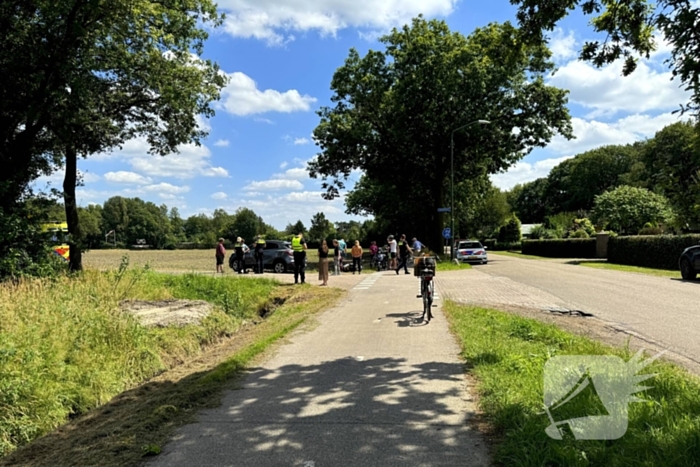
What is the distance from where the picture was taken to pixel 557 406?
4336mm

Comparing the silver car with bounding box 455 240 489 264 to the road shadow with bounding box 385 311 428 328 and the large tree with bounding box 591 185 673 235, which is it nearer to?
the large tree with bounding box 591 185 673 235

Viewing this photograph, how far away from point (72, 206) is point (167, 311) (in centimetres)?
991

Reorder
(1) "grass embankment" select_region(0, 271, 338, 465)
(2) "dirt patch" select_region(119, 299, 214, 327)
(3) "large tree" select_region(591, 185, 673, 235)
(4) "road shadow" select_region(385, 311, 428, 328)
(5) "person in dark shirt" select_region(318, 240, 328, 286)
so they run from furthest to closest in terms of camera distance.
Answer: (3) "large tree" select_region(591, 185, 673, 235) → (5) "person in dark shirt" select_region(318, 240, 328, 286) → (2) "dirt patch" select_region(119, 299, 214, 327) → (4) "road shadow" select_region(385, 311, 428, 328) → (1) "grass embankment" select_region(0, 271, 338, 465)

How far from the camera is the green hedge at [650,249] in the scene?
24.6 m

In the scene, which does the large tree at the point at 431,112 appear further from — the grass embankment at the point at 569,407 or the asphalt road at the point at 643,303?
the grass embankment at the point at 569,407

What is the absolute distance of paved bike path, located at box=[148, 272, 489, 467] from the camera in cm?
375

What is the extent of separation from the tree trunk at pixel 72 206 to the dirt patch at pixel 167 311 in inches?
287

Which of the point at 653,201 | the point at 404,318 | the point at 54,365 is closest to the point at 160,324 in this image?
the point at 54,365

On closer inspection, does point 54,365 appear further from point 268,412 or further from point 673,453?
point 673,453

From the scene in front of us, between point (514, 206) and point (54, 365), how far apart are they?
11986 cm

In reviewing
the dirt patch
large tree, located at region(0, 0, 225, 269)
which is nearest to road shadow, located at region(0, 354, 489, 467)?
the dirt patch

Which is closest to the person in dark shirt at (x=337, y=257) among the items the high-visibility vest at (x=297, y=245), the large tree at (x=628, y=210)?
the high-visibility vest at (x=297, y=245)

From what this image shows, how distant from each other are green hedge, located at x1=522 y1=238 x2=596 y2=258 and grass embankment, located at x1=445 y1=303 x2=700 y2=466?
120 ft

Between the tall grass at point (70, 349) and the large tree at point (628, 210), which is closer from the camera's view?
the tall grass at point (70, 349)
